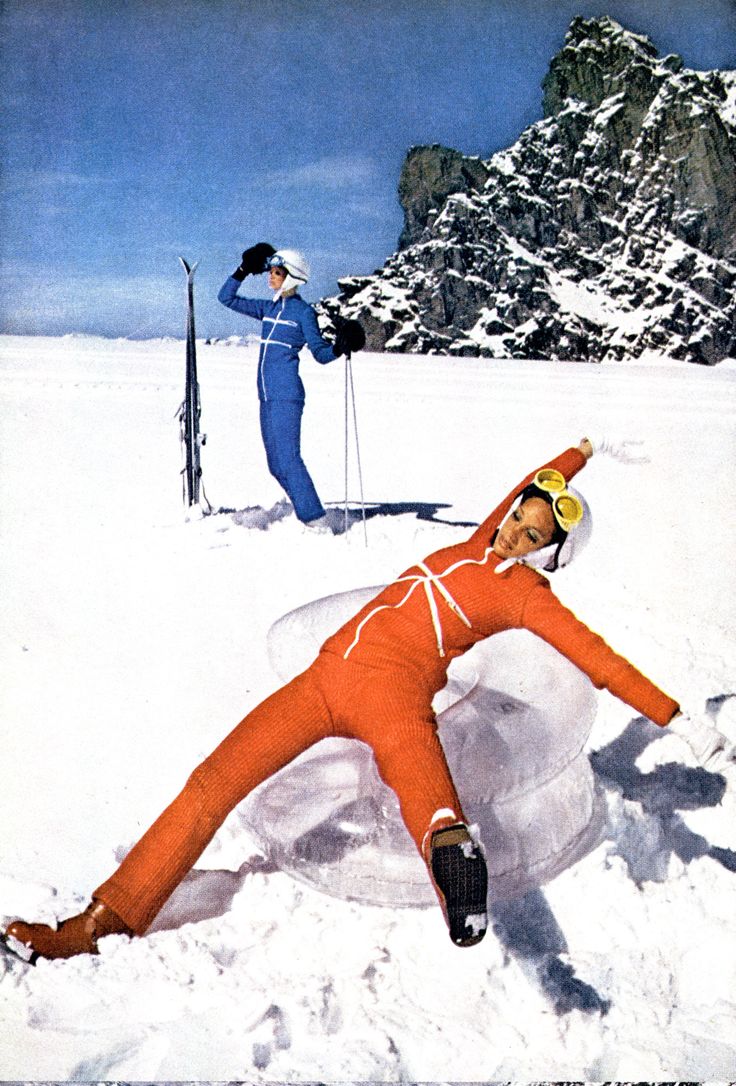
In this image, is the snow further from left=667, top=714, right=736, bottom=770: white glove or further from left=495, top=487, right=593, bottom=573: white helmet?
left=495, top=487, right=593, bottom=573: white helmet

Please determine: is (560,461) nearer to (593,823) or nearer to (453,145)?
(593,823)

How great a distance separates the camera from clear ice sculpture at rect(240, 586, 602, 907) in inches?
53.7

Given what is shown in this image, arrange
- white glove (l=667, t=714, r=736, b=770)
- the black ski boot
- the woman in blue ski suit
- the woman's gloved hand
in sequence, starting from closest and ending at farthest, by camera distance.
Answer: the black ski boot, white glove (l=667, t=714, r=736, b=770), the woman's gloved hand, the woman in blue ski suit

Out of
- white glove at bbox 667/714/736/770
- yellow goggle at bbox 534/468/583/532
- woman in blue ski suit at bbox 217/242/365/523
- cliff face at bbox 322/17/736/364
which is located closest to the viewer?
white glove at bbox 667/714/736/770

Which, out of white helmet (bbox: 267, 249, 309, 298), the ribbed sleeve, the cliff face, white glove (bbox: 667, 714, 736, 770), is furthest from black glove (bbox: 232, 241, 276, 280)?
white glove (bbox: 667, 714, 736, 770)

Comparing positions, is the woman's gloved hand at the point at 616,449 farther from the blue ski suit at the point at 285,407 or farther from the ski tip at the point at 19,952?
the ski tip at the point at 19,952

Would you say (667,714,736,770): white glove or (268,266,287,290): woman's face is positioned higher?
(268,266,287,290): woman's face

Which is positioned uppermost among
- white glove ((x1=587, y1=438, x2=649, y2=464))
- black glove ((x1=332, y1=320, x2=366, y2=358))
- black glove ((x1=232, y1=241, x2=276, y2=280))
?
black glove ((x1=232, y1=241, x2=276, y2=280))

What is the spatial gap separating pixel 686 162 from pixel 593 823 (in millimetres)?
1302

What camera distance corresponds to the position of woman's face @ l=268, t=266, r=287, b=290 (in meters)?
1.88

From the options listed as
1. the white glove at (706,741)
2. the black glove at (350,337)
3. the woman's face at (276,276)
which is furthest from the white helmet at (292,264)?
the white glove at (706,741)

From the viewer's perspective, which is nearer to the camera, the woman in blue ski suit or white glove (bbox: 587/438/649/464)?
white glove (bbox: 587/438/649/464)

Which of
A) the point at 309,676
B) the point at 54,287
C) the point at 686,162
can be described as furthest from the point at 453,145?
the point at 309,676

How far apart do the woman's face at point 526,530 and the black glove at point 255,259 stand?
0.80 meters
